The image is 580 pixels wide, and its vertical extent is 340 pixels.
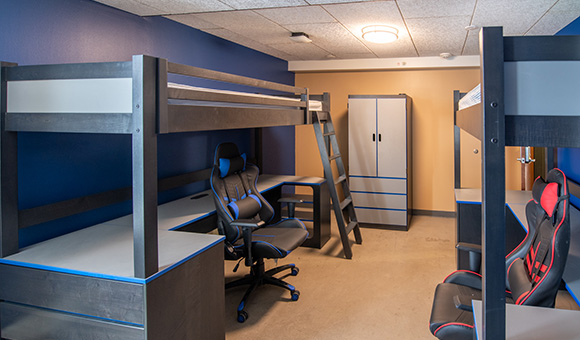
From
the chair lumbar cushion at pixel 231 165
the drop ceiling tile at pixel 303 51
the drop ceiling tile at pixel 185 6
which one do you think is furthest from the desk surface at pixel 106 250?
the drop ceiling tile at pixel 303 51

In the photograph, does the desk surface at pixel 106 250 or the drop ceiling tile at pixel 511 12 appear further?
the drop ceiling tile at pixel 511 12

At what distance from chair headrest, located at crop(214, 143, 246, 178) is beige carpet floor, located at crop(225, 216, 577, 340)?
39.2 inches

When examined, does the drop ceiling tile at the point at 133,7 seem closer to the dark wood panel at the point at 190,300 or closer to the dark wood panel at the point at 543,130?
the dark wood panel at the point at 190,300

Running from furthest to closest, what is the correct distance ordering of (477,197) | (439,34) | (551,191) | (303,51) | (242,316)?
(303,51) < (439,34) < (477,197) < (242,316) < (551,191)

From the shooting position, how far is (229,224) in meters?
3.01

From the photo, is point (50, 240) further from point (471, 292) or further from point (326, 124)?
point (326, 124)

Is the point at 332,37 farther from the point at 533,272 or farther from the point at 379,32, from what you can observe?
the point at 533,272

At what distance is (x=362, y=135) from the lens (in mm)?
5441

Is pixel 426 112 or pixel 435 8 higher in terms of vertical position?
pixel 435 8

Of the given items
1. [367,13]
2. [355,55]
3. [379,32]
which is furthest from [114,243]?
[355,55]

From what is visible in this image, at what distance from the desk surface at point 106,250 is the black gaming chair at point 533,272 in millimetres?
1233

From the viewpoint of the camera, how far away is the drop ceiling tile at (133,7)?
2.77 meters

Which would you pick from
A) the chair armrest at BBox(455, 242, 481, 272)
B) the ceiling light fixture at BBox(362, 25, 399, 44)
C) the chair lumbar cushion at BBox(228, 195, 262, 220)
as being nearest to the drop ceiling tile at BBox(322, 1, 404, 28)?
the ceiling light fixture at BBox(362, 25, 399, 44)

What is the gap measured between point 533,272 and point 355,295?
5.21 feet
